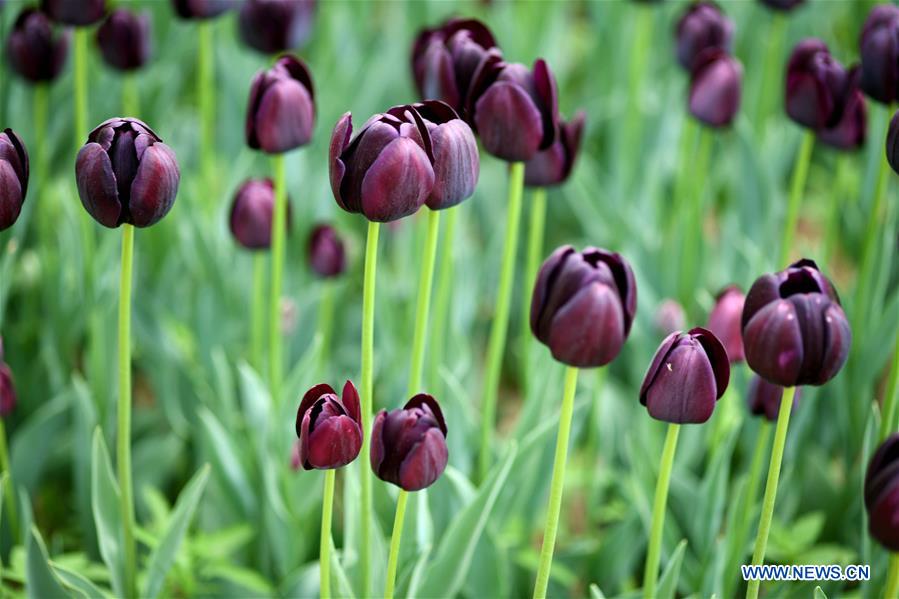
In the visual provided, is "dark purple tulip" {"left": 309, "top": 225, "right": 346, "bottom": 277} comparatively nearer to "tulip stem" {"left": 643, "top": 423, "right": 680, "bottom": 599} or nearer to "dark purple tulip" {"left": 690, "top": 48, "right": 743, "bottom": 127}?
"dark purple tulip" {"left": 690, "top": 48, "right": 743, "bottom": 127}

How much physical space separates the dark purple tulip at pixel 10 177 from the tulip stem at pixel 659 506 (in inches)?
31.7

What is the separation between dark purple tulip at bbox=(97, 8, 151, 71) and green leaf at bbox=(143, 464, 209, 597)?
3.01 feet

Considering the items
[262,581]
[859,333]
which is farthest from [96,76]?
[859,333]

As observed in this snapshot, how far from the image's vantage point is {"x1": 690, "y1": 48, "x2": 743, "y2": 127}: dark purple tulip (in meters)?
1.88

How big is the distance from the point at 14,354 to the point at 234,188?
0.55 m

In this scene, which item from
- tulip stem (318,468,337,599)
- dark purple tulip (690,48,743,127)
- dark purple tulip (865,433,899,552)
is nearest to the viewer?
dark purple tulip (865,433,899,552)

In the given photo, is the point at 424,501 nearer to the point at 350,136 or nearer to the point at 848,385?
the point at 350,136

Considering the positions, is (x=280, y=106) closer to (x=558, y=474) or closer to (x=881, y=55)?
(x=558, y=474)

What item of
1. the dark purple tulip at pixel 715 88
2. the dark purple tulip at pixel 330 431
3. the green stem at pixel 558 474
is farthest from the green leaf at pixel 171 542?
the dark purple tulip at pixel 715 88

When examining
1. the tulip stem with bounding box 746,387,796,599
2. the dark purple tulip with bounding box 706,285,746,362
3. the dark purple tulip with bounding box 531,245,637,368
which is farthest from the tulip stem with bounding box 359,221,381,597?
the dark purple tulip with bounding box 706,285,746,362

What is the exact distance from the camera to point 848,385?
196cm

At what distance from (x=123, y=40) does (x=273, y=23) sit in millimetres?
295

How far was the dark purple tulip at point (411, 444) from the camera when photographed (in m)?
1.14

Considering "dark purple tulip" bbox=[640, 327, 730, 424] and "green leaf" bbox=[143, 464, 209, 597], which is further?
"green leaf" bbox=[143, 464, 209, 597]
